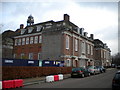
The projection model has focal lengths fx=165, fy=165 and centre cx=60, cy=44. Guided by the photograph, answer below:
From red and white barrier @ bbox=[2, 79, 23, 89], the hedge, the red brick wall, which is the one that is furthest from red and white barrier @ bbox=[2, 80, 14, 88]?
the red brick wall

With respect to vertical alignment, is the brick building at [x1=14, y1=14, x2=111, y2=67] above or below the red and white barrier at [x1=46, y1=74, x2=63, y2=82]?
above

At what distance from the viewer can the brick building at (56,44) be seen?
3559 cm

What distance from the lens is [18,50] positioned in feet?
153

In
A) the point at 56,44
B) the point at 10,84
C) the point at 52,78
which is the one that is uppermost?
the point at 56,44

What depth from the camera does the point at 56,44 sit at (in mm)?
36219

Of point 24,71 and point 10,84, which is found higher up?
point 24,71

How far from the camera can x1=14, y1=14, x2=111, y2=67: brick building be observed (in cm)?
3559

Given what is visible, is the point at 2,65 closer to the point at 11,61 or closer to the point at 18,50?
the point at 11,61

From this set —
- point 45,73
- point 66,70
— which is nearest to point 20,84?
point 45,73

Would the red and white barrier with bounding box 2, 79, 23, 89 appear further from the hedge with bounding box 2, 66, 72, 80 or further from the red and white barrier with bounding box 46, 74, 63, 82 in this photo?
the red and white barrier with bounding box 46, 74, 63, 82

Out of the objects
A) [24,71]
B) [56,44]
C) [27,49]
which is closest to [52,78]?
[24,71]

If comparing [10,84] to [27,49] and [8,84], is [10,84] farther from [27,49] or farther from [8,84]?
[27,49]

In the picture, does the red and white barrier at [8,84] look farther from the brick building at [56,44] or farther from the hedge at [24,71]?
the brick building at [56,44]

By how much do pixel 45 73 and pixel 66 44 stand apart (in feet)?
41.7
